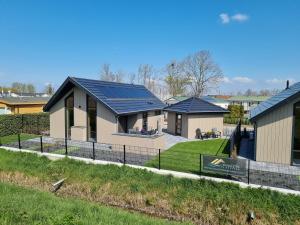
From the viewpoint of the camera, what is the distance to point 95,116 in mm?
18250

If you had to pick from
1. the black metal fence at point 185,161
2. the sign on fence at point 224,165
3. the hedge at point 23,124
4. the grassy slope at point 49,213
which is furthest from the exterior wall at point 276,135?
the hedge at point 23,124

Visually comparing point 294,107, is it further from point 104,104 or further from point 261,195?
point 104,104

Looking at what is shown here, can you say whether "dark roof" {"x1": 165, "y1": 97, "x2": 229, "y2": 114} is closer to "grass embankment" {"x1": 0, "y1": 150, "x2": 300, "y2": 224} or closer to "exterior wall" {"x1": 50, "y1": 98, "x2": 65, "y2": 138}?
"exterior wall" {"x1": 50, "y1": 98, "x2": 65, "y2": 138}

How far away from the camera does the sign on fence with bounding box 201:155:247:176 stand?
1056 centimetres

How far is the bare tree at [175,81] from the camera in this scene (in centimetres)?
6322

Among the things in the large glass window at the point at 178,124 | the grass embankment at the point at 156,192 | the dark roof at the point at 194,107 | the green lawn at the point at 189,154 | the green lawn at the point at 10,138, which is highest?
the dark roof at the point at 194,107

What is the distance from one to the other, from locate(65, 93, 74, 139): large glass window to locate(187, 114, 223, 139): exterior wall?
1017 cm

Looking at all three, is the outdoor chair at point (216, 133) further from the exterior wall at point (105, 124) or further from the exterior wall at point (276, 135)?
the exterior wall at point (105, 124)

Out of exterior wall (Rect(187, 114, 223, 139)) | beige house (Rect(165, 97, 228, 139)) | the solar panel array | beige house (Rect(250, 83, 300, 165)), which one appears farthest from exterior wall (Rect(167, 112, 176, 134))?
beige house (Rect(250, 83, 300, 165))

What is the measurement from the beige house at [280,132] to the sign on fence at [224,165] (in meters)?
4.03

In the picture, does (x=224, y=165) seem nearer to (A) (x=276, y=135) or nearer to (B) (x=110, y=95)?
(A) (x=276, y=135)

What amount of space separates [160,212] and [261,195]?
4.08m

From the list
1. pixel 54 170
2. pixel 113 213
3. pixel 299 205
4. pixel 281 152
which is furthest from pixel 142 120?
pixel 299 205

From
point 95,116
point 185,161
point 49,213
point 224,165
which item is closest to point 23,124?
point 95,116
